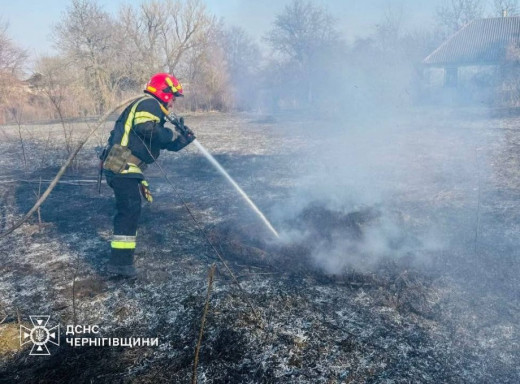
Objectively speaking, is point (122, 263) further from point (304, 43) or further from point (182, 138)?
point (304, 43)

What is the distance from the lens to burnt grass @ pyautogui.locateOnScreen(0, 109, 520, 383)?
2547 millimetres

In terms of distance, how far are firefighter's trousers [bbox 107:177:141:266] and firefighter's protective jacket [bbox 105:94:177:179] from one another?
104 mm

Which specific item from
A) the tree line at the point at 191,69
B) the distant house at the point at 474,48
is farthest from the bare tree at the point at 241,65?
the distant house at the point at 474,48

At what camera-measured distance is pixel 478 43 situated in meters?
23.5

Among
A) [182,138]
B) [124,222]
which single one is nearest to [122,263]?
[124,222]

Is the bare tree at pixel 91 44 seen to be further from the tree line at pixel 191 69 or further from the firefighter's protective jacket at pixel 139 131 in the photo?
the firefighter's protective jacket at pixel 139 131

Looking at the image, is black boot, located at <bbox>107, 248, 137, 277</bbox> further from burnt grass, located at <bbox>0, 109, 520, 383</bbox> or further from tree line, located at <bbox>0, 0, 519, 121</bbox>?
tree line, located at <bbox>0, 0, 519, 121</bbox>

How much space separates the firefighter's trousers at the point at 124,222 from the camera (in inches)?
147

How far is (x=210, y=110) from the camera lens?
1956cm

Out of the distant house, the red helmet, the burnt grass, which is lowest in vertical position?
the burnt grass

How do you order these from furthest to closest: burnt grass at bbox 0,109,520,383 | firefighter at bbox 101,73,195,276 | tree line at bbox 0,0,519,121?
tree line at bbox 0,0,519,121 < firefighter at bbox 101,73,195,276 < burnt grass at bbox 0,109,520,383

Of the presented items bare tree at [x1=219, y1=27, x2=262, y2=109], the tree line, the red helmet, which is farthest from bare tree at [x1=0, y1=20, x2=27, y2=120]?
the red helmet

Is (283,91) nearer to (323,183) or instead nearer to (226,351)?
(323,183)

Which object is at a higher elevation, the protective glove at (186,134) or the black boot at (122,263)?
the protective glove at (186,134)
